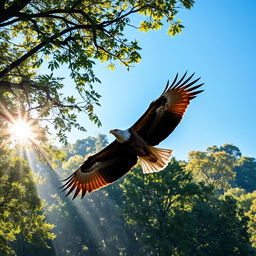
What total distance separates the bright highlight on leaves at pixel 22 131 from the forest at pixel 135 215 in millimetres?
1453

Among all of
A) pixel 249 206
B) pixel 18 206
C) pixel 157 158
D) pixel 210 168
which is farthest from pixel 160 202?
pixel 249 206

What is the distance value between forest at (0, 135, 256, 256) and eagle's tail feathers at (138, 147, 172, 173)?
3.21 metres

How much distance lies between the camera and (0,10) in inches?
264

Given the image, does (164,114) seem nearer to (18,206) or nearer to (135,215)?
(18,206)

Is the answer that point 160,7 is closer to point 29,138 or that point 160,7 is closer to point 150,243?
point 29,138

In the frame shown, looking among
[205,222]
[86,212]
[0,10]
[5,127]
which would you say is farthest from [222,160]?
[0,10]

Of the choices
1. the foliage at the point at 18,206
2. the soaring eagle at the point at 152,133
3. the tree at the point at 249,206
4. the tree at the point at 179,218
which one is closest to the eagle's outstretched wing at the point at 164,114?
the soaring eagle at the point at 152,133

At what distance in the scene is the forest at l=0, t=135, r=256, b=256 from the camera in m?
13.8

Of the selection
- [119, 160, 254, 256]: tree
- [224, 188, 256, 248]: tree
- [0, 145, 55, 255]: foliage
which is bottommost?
[224, 188, 256, 248]: tree

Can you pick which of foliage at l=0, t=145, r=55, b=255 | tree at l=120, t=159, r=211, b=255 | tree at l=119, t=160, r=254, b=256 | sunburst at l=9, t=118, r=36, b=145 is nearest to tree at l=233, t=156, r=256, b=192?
tree at l=119, t=160, r=254, b=256

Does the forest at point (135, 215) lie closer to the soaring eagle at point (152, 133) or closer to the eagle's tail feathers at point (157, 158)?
the soaring eagle at point (152, 133)

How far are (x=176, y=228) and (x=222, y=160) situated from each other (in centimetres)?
2752

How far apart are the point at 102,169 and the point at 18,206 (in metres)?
8.22

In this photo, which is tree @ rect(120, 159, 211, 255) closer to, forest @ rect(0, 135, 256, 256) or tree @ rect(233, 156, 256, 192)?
forest @ rect(0, 135, 256, 256)
